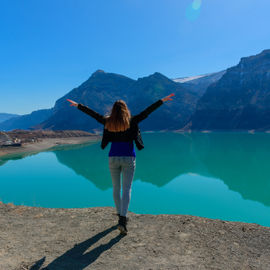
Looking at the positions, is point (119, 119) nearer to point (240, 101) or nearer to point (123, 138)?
point (123, 138)

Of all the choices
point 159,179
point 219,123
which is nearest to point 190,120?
point 219,123

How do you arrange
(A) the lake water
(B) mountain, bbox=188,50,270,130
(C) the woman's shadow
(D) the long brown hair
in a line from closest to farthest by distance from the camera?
(C) the woman's shadow < (D) the long brown hair < (A) the lake water < (B) mountain, bbox=188,50,270,130

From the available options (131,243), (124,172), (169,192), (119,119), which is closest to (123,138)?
(119,119)

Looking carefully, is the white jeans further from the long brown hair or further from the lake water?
the lake water

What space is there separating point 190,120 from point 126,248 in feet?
620

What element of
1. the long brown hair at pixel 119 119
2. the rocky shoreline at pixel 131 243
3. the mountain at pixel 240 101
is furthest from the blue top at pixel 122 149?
the mountain at pixel 240 101

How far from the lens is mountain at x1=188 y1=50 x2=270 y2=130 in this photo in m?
152

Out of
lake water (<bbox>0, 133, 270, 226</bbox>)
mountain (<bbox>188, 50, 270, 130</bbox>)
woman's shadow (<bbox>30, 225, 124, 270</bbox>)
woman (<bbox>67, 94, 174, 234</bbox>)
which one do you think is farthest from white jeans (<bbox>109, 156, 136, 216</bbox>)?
mountain (<bbox>188, 50, 270, 130</bbox>)

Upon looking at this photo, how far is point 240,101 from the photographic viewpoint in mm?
169500

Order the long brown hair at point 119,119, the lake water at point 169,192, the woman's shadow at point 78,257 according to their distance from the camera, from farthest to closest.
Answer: the lake water at point 169,192 < the long brown hair at point 119,119 < the woman's shadow at point 78,257

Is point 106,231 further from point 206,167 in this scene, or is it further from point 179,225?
point 206,167

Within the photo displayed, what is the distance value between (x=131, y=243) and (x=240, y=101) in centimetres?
18672

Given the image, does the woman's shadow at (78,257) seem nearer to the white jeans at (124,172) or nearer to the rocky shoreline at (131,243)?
the rocky shoreline at (131,243)

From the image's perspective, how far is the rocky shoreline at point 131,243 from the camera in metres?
3.60
